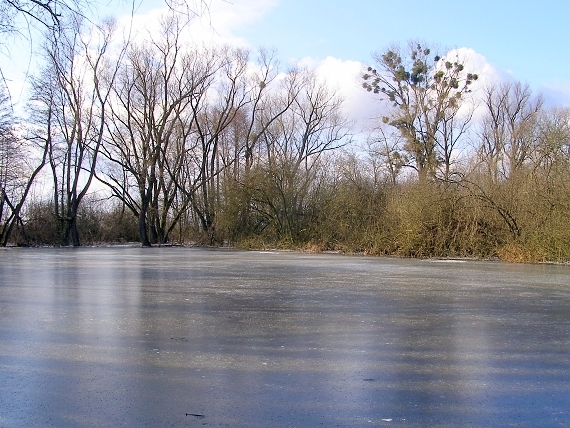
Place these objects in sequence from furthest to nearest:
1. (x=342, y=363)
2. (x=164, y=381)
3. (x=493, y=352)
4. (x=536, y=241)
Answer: (x=536, y=241)
(x=493, y=352)
(x=342, y=363)
(x=164, y=381)

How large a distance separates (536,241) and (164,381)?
16.8 meters

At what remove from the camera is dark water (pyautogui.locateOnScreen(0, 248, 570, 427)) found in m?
3.52

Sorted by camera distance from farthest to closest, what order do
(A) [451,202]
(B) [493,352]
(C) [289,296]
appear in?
(A) [451,202], (C) [289,296], (B) [493,352]

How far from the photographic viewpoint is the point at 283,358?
16.1 ft

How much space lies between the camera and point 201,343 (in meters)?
5.48

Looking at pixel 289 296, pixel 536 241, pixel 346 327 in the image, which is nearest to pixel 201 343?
pixel 346 327

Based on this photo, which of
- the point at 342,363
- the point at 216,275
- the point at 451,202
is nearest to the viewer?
the point at 342,363

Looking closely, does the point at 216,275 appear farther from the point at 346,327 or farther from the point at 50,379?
the point at 50,379

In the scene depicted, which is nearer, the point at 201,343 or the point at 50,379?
the point at 50,379

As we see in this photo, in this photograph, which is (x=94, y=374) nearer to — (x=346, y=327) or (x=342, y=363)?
(x=342, y=363)

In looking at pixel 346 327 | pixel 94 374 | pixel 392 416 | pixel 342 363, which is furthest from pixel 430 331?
pixel 94 374

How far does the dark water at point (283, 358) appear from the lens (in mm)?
3521

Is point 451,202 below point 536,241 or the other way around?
the other way around

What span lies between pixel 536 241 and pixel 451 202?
372 cm
